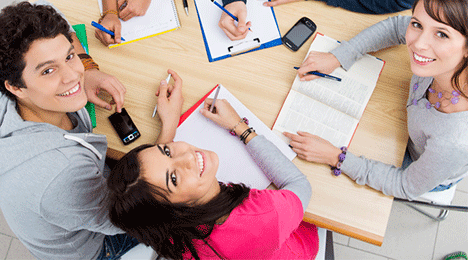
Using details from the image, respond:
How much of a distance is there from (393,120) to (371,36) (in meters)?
0.35

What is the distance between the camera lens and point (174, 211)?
0.93 m

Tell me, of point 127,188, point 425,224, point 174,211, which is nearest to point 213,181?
point 174,211

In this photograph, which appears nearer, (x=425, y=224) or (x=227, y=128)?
(x=227, y=128)

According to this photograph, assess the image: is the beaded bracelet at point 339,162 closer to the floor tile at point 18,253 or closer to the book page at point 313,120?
the book page at point 313,120

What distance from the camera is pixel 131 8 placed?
1.22m

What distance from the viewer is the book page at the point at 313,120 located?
117 centimetres

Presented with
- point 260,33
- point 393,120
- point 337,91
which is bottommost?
point 393,120

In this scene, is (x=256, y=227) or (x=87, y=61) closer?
(x=256, y=227)

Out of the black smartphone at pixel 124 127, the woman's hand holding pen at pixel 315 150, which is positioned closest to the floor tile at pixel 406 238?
the woman's hand holding pen at pixel 315 150

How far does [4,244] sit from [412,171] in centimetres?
236

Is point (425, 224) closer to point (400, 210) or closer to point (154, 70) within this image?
point (400, 210)

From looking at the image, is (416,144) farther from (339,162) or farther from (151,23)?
(151,23)

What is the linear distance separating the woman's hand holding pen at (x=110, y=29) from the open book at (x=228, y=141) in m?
0.44

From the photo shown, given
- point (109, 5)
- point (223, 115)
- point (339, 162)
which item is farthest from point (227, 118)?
point (109, 5)
